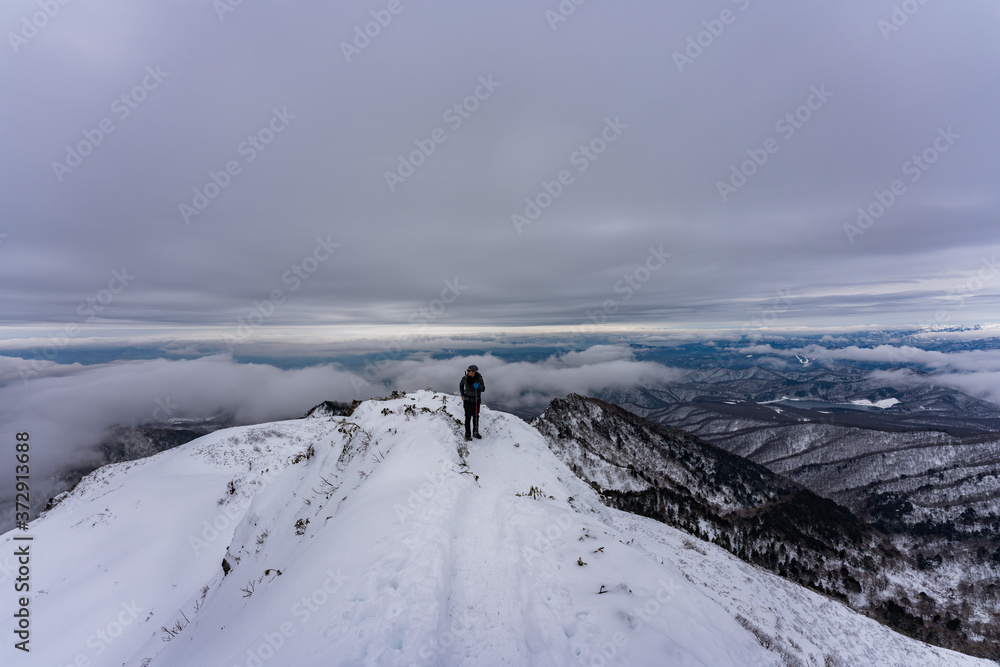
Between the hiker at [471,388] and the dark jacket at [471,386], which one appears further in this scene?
the dark jacket at [471,386]

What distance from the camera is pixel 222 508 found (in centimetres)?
3856

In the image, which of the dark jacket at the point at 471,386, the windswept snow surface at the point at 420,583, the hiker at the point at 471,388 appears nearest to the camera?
the windswept snow surface at the point at 420,583

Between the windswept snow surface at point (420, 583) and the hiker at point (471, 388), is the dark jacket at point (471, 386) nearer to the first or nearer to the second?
the hiker at point (471, 388)

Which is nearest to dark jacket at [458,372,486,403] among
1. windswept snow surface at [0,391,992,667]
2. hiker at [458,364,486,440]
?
hiker at [458,364,486,440]

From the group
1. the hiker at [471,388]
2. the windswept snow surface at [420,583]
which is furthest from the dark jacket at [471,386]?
the windswept snow surface at [420,583]

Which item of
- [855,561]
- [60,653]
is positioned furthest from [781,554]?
[60,653]

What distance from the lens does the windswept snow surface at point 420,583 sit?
7508 millimetres

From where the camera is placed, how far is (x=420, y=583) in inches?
327

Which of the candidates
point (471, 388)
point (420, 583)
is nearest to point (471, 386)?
point (471, 388)

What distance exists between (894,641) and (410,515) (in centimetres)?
4238

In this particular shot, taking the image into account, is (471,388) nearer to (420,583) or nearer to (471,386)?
(471,386)

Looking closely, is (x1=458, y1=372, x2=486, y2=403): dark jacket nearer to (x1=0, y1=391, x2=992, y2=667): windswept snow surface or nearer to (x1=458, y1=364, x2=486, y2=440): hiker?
(x1=458, y1=364, x2=486, y2=440): hiker

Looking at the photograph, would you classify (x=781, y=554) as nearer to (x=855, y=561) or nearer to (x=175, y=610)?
(x=855, y=561)

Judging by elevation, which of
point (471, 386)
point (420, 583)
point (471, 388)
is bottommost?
point (420, 583)
